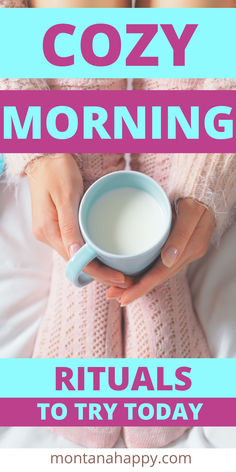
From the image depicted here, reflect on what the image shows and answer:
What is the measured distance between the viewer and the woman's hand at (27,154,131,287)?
655 millimetres

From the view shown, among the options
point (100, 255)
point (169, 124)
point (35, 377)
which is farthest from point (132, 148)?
point (35, 377)

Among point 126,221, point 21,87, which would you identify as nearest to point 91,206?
point 126,221

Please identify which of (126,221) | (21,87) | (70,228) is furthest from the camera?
(21,87)

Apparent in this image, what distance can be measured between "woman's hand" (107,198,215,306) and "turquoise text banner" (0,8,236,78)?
25 cm

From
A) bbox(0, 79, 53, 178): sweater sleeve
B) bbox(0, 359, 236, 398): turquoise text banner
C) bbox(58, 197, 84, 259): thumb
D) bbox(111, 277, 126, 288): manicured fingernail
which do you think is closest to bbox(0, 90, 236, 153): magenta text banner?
bbox(0, 79, 53, 178): sweater sleeve

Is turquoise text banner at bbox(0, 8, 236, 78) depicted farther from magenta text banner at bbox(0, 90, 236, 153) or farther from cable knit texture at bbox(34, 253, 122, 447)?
cable knit texture at bbox(34, 253, 122, 447)

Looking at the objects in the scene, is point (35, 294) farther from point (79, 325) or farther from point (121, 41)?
point (121, 41)

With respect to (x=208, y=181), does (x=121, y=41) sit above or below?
above

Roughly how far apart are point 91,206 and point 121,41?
1.24 ft

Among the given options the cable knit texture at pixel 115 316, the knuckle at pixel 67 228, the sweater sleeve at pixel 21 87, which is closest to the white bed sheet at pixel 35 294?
the cable knit texture at pixel 115 316

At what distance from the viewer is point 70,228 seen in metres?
0.65

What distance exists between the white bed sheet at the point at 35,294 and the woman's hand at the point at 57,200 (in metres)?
0.14

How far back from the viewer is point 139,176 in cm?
56

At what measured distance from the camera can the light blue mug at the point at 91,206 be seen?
533mm
